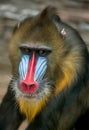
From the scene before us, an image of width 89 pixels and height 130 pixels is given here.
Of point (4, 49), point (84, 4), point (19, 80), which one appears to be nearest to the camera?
point (19, 80)

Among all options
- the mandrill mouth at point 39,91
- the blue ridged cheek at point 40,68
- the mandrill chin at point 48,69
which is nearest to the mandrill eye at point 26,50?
the mandrill chin at point 48,69

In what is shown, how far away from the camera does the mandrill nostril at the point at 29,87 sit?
20.0ft

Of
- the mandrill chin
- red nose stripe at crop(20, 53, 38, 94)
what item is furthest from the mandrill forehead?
red nose stripe at crop(20, 53, 38, 94)

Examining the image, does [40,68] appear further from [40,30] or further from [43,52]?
[40,30]

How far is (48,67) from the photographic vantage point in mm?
6348

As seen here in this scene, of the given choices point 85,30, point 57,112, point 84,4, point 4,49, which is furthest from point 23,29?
point 84,4

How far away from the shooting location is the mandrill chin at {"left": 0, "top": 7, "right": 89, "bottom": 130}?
6.29 m

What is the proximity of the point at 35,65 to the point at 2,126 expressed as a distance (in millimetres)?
754

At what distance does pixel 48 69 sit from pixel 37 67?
123mm

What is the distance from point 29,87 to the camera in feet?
20.0

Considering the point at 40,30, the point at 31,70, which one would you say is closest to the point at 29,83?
the point at 31,70

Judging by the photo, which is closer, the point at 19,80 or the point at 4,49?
the point at 19,80

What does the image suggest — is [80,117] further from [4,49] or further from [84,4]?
[84,4]

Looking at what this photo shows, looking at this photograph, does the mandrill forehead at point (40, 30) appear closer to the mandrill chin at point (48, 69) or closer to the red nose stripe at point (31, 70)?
the mandrill chin at point (48, 69)
